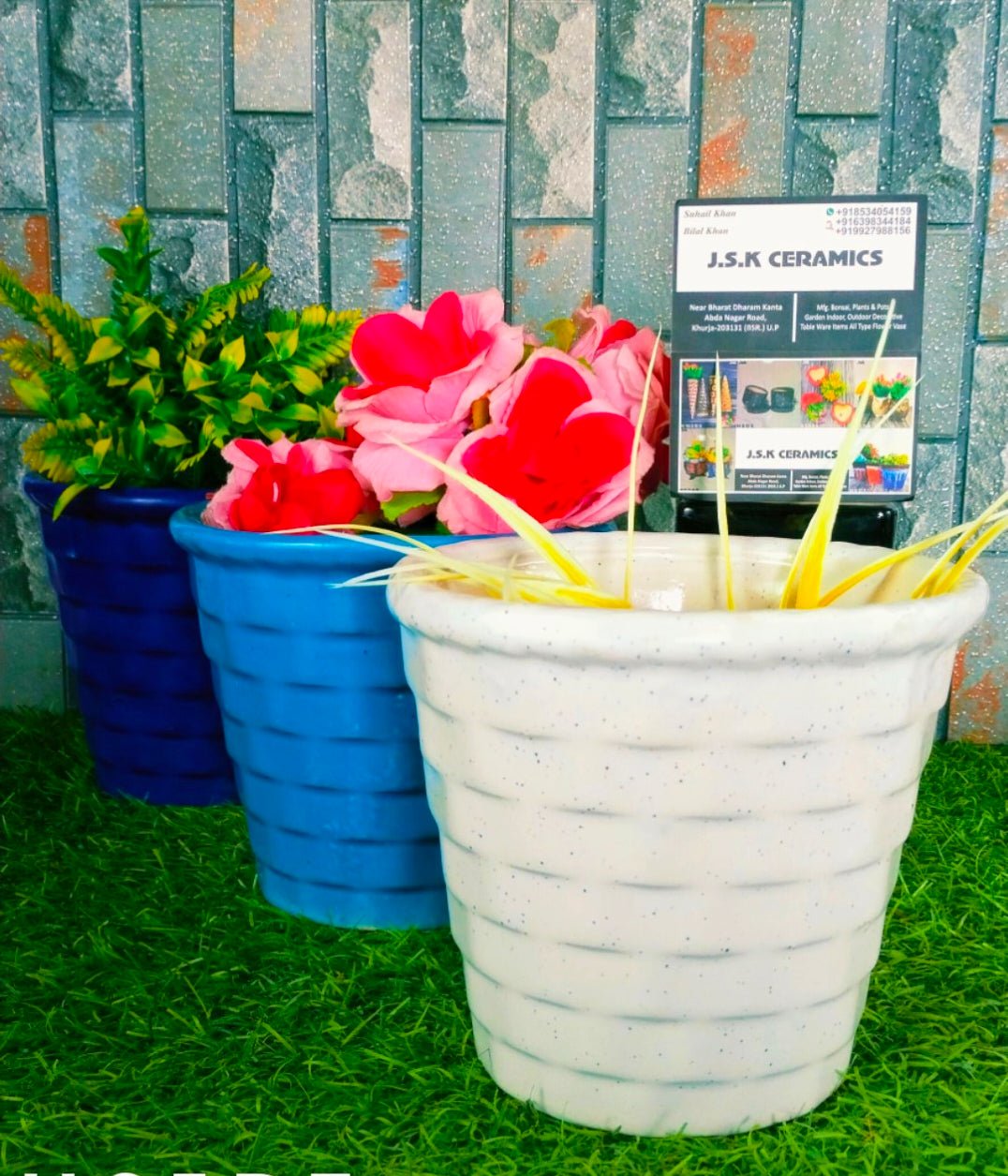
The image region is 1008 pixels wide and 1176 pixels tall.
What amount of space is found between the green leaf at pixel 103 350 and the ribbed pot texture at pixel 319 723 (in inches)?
9.1

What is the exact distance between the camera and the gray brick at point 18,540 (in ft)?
5.04

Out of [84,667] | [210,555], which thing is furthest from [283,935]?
[84,667]

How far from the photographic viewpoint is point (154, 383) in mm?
1196

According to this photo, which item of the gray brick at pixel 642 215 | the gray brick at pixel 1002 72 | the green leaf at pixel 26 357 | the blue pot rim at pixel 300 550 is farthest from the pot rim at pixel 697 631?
the gray brick at pixel 1002 72

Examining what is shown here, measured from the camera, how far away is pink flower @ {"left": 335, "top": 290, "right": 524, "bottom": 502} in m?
0.96

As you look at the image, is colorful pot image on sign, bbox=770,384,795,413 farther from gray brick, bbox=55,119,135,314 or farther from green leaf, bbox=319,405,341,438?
gray brick, bbox=55,119,135,314

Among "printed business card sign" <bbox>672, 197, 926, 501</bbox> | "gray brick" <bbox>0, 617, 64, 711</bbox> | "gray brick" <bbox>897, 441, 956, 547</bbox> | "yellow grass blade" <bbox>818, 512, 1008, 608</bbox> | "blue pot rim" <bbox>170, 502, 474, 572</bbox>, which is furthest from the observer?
"gray brick" <bbox>0, 617, 64, 711</bbox>

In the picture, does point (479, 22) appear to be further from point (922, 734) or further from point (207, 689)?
point (922, 734)

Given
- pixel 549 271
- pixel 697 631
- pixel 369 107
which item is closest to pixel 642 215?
pixel 549 271

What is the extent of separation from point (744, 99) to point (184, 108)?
639 mm

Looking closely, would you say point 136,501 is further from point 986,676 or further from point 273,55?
point 986,676

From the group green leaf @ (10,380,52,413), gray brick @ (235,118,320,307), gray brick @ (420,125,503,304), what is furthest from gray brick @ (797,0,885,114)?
green leaf @ (10,380,52,413)

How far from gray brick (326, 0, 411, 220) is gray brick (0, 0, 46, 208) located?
35cm

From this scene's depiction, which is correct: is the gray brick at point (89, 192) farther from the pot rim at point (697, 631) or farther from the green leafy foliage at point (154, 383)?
the pot rim at point (697, 631)
